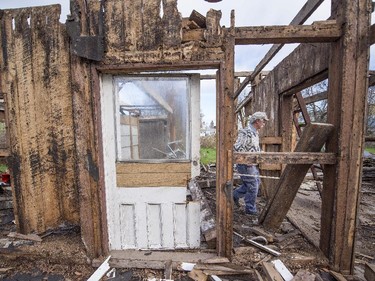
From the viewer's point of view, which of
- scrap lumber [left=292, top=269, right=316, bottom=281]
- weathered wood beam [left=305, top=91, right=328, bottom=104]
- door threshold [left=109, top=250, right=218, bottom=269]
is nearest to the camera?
scrap lumber [left=292, top=269, right=316, bottom=281]

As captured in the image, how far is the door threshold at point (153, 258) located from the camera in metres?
2.55

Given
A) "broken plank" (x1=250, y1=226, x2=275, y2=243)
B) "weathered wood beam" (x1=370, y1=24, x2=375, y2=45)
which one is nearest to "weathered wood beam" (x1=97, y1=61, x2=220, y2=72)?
"weathered wood beam" (x1=370, y1=24, x2=375, y2=45)

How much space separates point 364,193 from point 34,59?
786cm

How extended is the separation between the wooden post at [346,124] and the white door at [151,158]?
1.58m

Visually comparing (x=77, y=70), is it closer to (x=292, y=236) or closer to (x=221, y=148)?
(x=221, y=148)

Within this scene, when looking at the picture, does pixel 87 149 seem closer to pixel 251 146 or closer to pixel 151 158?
pixel 151 158

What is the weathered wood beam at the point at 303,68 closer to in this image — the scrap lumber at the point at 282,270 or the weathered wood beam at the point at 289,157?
the weathered wood beam at the point at 289,157

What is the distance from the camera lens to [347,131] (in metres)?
2.23

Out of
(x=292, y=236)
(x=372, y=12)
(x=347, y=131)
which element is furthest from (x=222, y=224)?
(x=372, y=12)

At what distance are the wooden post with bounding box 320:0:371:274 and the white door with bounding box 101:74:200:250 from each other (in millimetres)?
1584

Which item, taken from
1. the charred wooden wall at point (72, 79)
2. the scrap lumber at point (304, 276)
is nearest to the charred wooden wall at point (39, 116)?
the charred wooden wall at point (72, 79)

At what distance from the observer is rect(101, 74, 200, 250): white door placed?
8.66ft

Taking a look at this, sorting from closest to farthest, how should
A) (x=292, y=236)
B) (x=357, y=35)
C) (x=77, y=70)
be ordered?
1. (x=357, y=35)
2. (x=77, y=70)
3. (x=292, y=236)

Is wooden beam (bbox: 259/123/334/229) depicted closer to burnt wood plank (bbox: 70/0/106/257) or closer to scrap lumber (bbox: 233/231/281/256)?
scrap lumber (bbox: 233/231/281/256)
